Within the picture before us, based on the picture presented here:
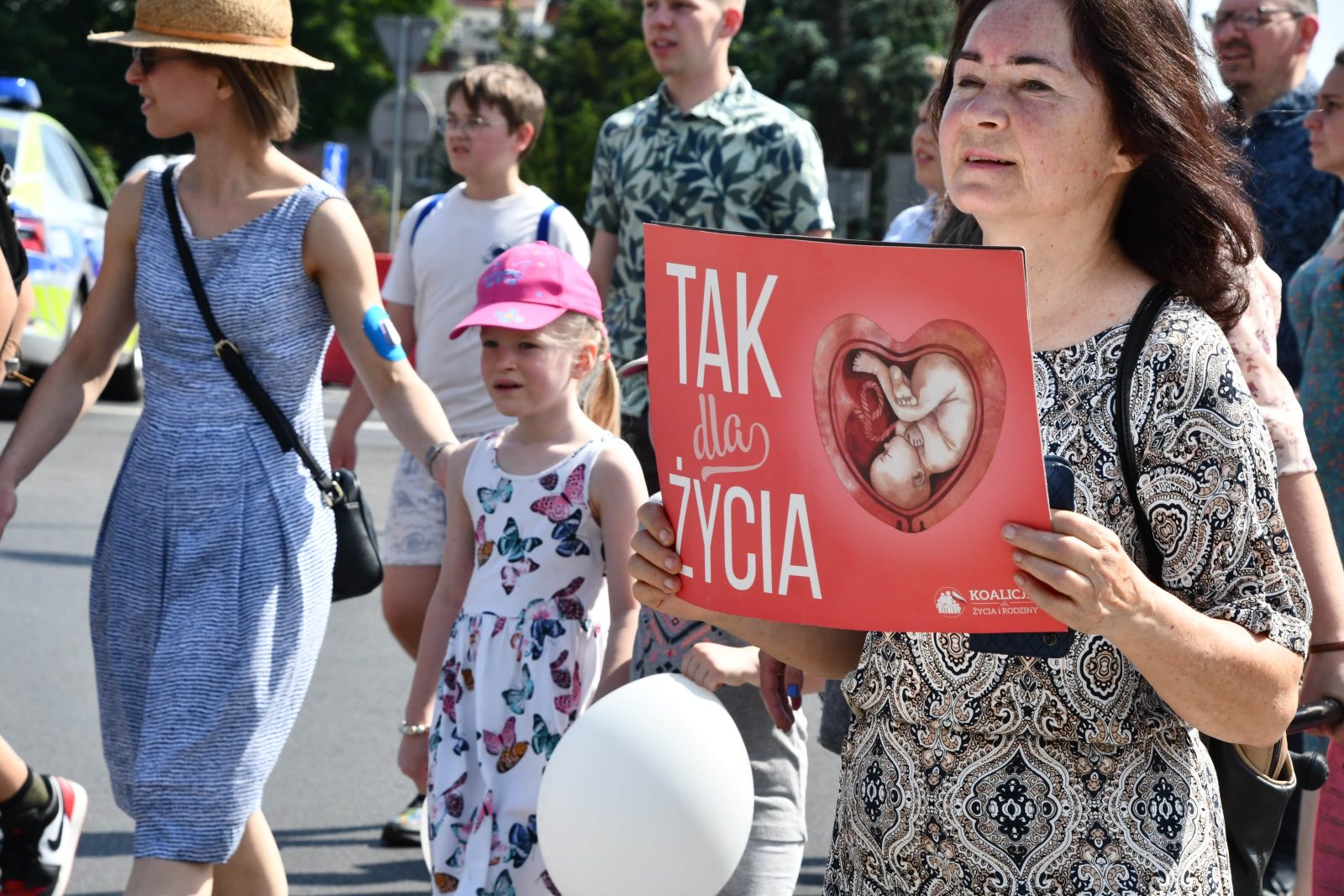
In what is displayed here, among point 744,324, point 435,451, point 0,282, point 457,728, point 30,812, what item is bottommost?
point 30,812

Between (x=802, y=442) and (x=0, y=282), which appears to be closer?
(x=802, y=442)

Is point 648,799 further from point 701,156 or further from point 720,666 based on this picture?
point 701,156

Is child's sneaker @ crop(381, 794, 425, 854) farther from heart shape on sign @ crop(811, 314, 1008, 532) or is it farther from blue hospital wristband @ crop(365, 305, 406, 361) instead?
heart shape on sign @ crop(811, 314, 1008, 532)

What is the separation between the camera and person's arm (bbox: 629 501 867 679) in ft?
6.75

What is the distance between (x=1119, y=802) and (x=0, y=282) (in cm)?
305

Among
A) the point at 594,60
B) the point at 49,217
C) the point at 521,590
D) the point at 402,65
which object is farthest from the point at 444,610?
the point at 594,60

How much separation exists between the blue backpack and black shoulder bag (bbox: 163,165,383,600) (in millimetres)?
1689

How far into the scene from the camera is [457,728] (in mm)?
3682

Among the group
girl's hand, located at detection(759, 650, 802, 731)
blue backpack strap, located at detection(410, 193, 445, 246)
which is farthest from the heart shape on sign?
blue backpack strap, located at detection(410, 193, 445, 246)

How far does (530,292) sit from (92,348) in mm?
956

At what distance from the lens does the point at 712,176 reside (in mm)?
5152

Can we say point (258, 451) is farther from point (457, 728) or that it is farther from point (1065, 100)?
point (1065, 100)

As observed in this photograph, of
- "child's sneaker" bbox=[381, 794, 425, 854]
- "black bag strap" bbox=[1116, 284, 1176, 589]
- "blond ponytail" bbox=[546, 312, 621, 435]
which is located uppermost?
"black bag strap" bbox=[1116, 284, 1176, 589]

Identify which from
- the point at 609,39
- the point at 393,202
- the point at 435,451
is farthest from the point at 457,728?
the point at 609,39
